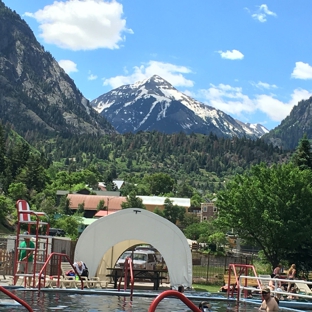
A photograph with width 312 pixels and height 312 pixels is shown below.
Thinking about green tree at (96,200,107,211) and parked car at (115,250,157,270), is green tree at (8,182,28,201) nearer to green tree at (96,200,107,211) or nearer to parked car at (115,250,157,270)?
green tree at (96,200,107,211)

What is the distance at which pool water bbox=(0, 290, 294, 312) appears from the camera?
618 inches

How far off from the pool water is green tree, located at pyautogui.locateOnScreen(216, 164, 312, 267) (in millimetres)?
16491

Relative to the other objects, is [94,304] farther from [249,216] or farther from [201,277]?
[249,216]

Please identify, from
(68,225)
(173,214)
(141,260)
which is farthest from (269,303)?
(173,214)

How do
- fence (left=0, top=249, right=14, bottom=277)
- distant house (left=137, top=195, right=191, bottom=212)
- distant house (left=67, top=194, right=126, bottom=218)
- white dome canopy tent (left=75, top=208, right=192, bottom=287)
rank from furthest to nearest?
distant house (left=137, top=195, right=191, bottom=212)
distant house (left=67, top=194, right=126, bottom=218)
white dome canopy tent (left=75, top=208, right=192, bottom=287)
fence (left=0, top=249, right=14, bottom=277)

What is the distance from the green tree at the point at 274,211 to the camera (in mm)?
35062

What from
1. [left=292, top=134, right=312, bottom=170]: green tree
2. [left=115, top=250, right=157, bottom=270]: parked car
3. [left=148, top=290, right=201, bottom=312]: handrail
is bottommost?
[left=148, top=290, right=201, bottom=312]: handrail

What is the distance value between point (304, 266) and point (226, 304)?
20.2 metres

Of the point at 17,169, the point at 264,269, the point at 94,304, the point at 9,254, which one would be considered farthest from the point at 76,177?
the point at 94,304

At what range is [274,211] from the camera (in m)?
35.5

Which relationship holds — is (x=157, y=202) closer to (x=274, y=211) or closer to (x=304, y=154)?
(x=304, y=154)

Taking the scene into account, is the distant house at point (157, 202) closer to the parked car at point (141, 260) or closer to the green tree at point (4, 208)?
the green tree at point (4, 208)

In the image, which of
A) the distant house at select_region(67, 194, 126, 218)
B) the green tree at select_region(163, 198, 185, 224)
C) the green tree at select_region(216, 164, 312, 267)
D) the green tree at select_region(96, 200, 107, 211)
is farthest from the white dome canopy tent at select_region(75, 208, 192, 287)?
the green tree at select_region(96, 200, 107, 211)

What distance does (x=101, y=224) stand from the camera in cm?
2780
